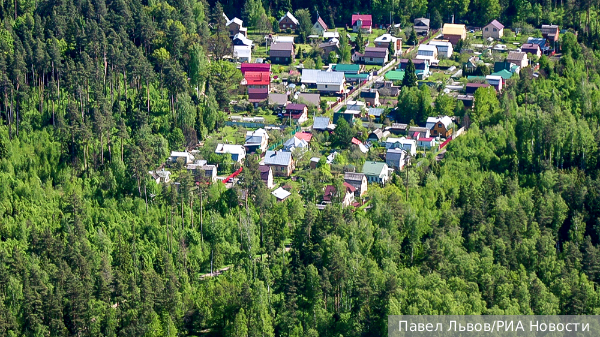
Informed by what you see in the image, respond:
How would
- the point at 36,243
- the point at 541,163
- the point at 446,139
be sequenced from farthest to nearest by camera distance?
1. the point at 446,139
2. the point at 541,163
3. the point at 36,243

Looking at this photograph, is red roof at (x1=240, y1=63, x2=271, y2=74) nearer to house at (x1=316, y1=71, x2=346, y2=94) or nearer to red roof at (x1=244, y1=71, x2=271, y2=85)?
red roof at (x1=244, y1=71, x2=271, y2=85)

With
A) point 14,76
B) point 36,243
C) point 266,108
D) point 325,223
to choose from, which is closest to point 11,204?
point 36,243

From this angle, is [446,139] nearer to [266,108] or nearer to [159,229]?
[266,108]

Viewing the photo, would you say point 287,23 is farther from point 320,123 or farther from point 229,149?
point 229,149

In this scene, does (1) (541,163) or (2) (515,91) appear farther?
(2) (515,91)

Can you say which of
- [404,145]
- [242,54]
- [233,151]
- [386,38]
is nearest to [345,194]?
[404,145]

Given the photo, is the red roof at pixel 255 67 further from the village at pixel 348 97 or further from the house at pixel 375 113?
the house at pixel 375 113

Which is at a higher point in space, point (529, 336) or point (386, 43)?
point (386, 43)
